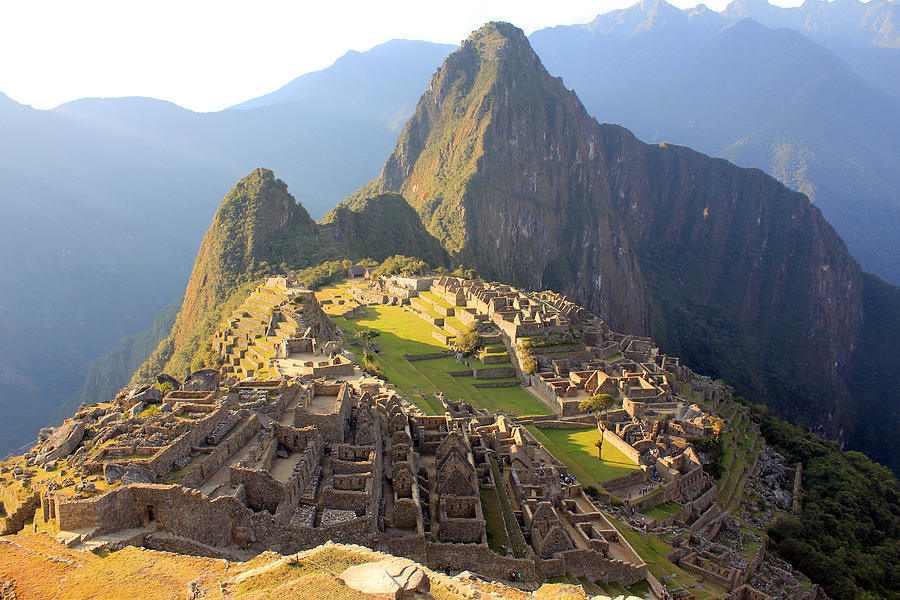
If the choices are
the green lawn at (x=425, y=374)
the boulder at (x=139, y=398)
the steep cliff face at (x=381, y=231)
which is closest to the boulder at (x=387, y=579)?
the boulder at (x=139, y=398)

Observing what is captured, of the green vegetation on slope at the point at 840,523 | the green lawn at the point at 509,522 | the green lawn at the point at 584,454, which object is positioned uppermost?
the green lawn at the point at 509,522

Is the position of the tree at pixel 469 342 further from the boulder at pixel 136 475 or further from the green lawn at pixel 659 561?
the boulder at pixel 136 475

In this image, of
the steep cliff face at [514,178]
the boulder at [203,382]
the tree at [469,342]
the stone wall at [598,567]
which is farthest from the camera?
the steep cliff face at [514,178]

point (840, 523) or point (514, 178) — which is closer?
point (840, 523)

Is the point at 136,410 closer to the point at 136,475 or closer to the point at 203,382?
the point at 136,475

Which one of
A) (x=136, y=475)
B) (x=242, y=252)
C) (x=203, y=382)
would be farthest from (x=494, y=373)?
(x=242, y=252)

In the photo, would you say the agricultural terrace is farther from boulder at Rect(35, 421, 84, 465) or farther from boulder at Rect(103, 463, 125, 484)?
boulder at Rect(103, 463, 125, 484)

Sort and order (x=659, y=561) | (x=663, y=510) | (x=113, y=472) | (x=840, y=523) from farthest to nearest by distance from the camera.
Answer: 1. (x=840, y=523)
2. (x=663, y=510)
3. (x=659, y=561)
4. (x=113, y=472)
